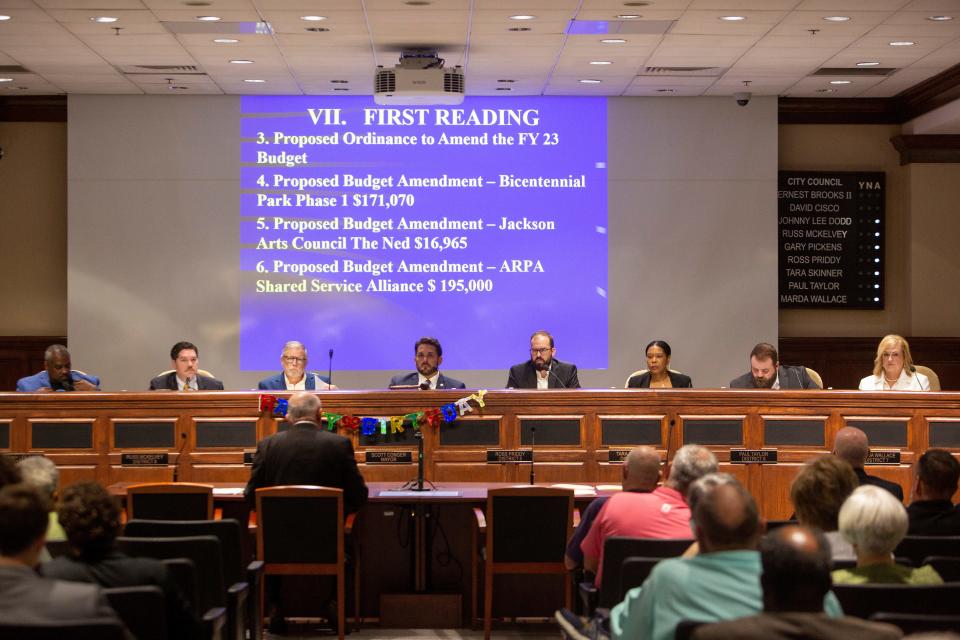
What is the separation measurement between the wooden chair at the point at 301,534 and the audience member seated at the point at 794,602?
3.29 meters

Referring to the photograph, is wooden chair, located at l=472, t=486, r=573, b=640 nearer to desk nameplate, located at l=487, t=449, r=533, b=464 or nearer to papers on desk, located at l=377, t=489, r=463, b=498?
papers on desk, located at l=377, t=489, r=463, b=498

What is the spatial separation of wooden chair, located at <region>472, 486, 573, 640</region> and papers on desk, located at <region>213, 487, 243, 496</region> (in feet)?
4.72

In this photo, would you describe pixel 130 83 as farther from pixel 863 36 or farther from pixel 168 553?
pixel 168 553

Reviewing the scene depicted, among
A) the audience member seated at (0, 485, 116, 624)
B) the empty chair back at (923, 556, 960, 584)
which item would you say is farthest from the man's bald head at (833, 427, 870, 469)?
the audience member seated at (0, 485, 116, 624)


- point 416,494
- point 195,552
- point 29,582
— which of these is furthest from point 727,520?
point 416,494

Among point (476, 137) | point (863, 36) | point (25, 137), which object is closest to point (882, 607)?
point (863, 36)

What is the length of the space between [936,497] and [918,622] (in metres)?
1.58

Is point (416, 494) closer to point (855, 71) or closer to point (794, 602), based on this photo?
point (794, 602)

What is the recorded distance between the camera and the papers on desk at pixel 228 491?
6.24 m

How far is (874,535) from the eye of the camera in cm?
335

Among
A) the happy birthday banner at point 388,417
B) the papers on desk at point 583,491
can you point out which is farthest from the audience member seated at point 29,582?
the happy birthday banner at point 388,417

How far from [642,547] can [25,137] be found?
8828 millimetres

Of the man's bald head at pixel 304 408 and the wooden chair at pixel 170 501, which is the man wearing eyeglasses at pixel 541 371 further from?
the wooden chair at pixel 170 501

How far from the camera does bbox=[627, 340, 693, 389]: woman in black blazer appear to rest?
8109 mm
